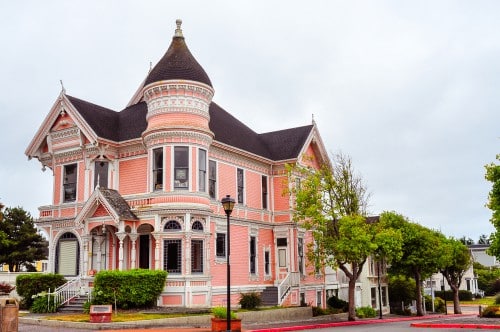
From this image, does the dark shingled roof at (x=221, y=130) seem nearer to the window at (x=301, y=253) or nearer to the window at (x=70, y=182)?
the window at (x=70, y=182)

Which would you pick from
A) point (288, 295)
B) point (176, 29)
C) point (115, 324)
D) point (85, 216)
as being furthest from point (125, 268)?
point (176, 29)

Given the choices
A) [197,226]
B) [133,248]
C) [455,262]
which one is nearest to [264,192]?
[197,226]

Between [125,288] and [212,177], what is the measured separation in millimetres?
8731

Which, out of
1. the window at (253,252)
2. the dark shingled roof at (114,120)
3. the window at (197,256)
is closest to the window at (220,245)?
the window at (197,256)

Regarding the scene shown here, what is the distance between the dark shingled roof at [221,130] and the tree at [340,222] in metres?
4.25

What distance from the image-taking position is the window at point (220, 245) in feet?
102

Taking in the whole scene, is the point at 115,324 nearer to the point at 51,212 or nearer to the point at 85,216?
the point at 85,216

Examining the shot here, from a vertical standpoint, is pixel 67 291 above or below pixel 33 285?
below

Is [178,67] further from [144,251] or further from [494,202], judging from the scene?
[494,202]

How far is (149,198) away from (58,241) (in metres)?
6.94

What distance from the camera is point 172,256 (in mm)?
27922

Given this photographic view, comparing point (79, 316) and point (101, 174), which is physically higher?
point (101, 174)

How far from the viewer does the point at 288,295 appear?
112 feet

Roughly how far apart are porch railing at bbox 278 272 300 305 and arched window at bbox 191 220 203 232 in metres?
7.15
